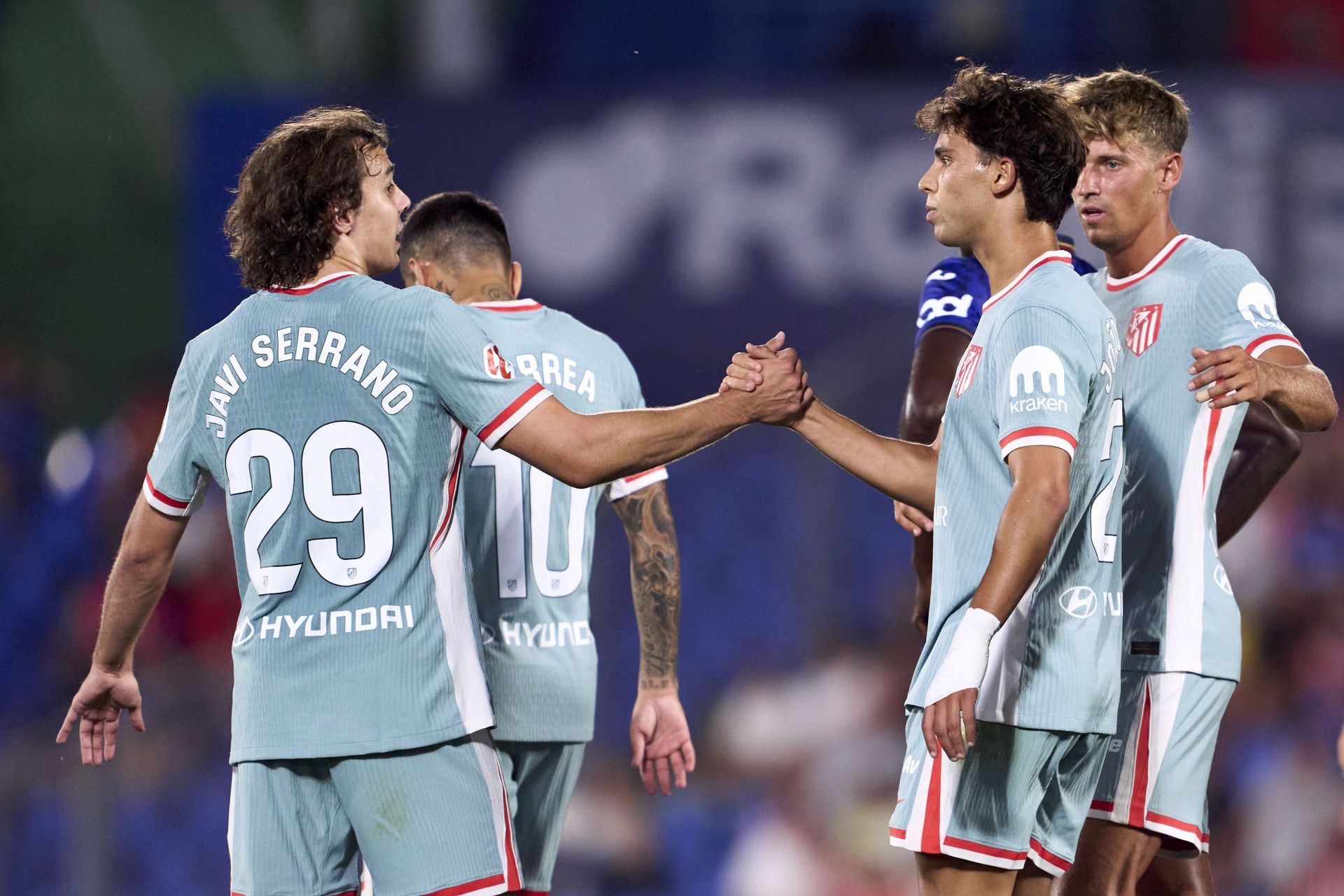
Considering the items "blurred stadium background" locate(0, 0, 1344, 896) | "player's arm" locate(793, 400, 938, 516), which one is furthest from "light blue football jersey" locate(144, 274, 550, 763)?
"blurred stadium background" locate(0, 0, 1344, 896)

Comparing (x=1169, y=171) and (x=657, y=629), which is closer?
(x=1169, y=171)

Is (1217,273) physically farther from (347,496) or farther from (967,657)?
(347,496)

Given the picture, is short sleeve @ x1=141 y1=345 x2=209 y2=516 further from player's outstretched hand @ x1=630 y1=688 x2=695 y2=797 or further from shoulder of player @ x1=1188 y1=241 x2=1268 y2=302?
shoulder of player @ x1=1188 y1=241 x2=1268 y2=302

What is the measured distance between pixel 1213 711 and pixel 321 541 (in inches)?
84.5

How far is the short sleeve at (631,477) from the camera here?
190 inches

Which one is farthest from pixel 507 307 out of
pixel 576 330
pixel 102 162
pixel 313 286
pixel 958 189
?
pixel 102 162

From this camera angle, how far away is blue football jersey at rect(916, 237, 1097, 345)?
15.0 feet

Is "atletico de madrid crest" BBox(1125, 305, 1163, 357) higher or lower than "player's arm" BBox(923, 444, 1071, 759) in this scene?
higher

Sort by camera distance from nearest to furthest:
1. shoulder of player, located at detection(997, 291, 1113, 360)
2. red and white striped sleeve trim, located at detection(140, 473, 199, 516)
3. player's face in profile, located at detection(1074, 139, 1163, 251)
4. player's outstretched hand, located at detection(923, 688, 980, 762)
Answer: player's outstretched hand, located at detection(923, 688, 980, 762) → shoulder of player, located at detection(997, 291, 1113, 360) → red and white striped sleeve trim, located at detection(140, 473, 199, 516) → player's face in profile, located at detection(1074, 139, 1163, 251)

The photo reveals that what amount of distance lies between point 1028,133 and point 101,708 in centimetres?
259

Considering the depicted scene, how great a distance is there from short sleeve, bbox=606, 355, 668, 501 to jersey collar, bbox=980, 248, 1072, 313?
1.34 m

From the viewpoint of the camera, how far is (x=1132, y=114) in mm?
4309

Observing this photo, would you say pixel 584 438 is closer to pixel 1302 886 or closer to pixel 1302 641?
pixel 1302 886

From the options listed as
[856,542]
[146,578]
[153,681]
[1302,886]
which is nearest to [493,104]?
[856,542]
